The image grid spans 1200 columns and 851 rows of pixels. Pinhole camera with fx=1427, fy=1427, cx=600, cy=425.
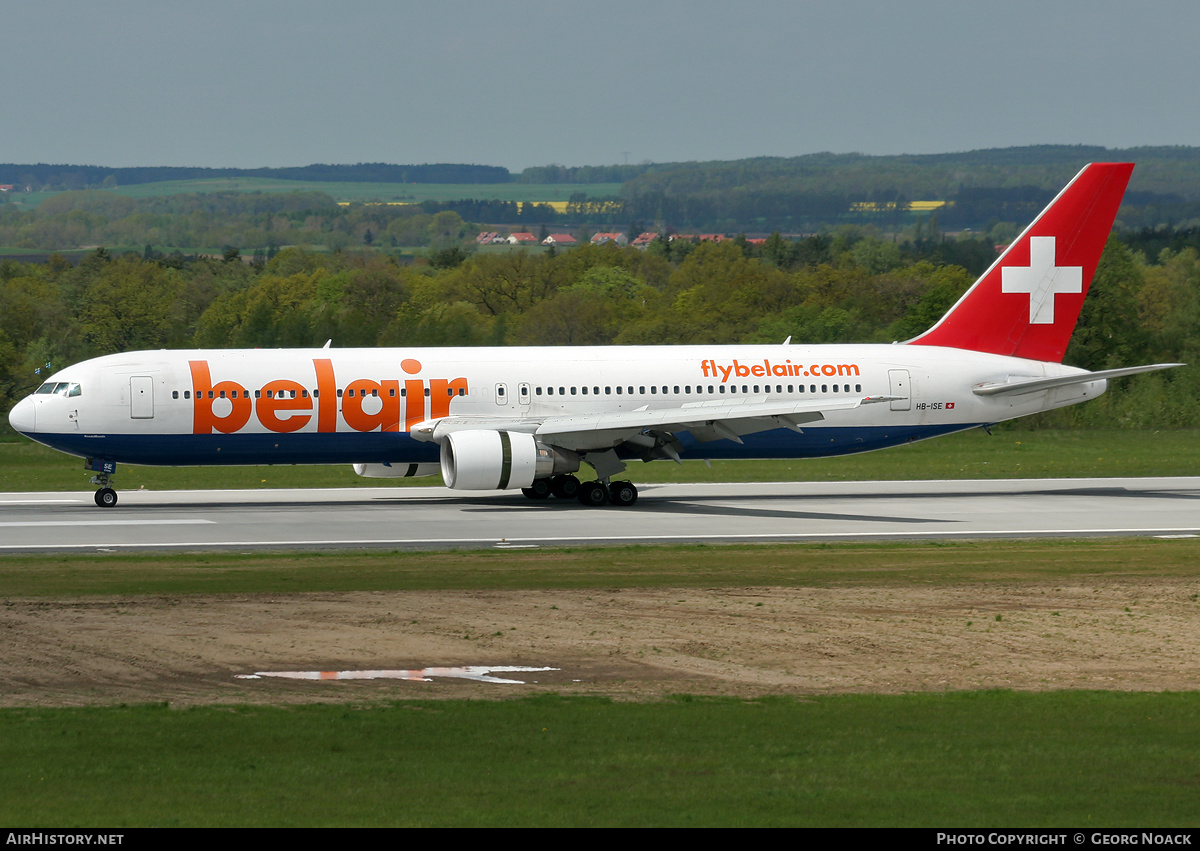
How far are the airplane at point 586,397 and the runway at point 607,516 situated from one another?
124cm

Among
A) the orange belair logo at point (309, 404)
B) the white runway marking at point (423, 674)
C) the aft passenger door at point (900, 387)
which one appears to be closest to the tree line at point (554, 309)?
the orange belair logo at point (309, 404)

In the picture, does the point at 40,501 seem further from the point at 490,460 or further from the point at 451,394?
the point at 490,460

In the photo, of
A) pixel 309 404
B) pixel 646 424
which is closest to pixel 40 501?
pixel 309 404

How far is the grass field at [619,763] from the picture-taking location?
1055cm

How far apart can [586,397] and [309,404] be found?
272 inches

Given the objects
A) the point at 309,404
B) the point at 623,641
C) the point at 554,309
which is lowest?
the point at 623,641

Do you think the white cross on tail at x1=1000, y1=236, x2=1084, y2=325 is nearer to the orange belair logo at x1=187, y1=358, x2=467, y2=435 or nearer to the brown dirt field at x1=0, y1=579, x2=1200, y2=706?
the orange belair logo at x1=187, y1=358, x2=467, y2=435

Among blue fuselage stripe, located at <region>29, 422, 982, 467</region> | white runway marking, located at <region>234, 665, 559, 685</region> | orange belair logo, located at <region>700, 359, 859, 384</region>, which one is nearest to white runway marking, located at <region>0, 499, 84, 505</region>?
blue fuselage stripe, located at <region>29, 422, 982, 467</region>

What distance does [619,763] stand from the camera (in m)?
12.0

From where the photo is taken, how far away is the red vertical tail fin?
38844mm

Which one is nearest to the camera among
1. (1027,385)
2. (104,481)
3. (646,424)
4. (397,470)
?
(646,424)

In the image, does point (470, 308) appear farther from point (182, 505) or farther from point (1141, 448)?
point (182, 505)

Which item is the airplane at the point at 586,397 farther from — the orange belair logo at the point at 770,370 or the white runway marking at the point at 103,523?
the white runway marking at the point at 103,523

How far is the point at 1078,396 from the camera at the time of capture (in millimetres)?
38031
